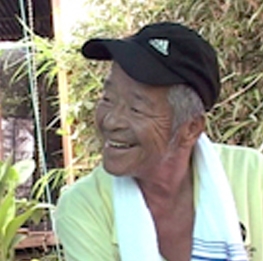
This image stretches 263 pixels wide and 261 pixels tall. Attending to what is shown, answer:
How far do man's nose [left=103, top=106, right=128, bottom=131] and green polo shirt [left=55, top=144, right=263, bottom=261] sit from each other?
186 millimetres

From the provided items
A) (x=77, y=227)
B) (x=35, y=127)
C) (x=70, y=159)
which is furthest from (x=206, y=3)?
(x=35, y=127)

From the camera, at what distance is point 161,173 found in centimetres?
151

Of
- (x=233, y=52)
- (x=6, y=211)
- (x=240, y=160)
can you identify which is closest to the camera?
(x=240, y=160)

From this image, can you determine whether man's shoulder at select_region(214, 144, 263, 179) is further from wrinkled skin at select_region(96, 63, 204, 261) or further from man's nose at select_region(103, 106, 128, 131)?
man's nose at select_region(103, 106, 128, 131)

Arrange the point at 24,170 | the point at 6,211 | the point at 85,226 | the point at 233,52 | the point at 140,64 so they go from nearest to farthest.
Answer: the point at 140,64 < the point at 85,226 < the point at 233,52 < the point at 6,211 < the point at 24,170

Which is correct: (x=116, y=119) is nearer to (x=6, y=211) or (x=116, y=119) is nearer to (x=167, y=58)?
(x=167, y=58)

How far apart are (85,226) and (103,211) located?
0.19ft

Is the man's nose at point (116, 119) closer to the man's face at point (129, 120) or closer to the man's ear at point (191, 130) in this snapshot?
the man's face at point (129, 120)

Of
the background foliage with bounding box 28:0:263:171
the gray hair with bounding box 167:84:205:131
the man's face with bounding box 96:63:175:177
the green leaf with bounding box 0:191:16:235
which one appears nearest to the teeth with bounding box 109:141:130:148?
the man's face with bounding box 96:63:175:177

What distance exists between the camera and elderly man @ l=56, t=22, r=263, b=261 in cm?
139

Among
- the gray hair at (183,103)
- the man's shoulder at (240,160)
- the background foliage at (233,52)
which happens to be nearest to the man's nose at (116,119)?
the gray hair at (183,103)

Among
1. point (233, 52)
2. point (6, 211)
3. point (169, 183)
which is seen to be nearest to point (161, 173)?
point (169, 183)

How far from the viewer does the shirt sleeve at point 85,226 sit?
146 cm

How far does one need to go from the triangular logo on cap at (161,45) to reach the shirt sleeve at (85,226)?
1.16ft
